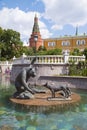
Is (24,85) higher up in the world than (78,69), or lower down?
lower down

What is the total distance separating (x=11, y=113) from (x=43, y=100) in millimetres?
2399

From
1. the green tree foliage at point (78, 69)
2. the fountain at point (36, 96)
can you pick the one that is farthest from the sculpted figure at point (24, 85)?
the green tree foliage at point (78, 69)

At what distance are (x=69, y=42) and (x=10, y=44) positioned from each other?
24.2 meters

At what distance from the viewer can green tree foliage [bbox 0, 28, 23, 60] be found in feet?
169

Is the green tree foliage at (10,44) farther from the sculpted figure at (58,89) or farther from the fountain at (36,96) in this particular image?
the sculpted figure at (58,89)

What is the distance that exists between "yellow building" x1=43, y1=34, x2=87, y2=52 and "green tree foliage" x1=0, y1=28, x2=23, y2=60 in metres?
22.0

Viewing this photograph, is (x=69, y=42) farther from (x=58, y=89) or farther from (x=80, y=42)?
(x=58, y=89)

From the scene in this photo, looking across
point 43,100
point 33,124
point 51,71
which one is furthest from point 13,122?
point 51,71

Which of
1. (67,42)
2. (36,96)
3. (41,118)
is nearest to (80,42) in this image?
(67,42)

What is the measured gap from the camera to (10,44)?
52875 mm

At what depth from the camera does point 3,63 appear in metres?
41.5

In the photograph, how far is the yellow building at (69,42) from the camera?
70.8m

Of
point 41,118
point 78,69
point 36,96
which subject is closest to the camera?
point 41,118

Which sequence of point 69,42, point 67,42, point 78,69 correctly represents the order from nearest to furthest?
point 78,69, point 69,42, point 67,42
